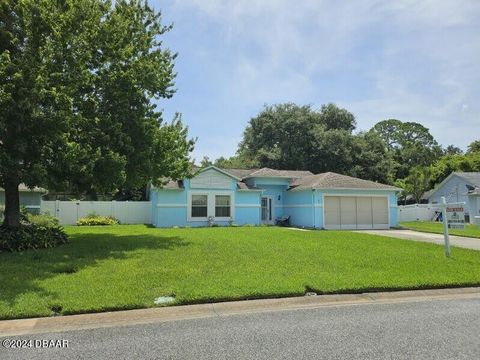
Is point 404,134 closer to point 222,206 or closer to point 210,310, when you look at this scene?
point 222,206

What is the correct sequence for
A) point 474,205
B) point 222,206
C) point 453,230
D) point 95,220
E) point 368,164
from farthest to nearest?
point 368,164, point 474,205, point 222,206, point 95,220, point 453,230

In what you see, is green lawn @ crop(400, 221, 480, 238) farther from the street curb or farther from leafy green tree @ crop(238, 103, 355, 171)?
leafy green tree @ crop(238, 103, 355, 171)

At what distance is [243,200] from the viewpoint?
Result: 27.6 metres

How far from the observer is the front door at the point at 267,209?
97.7ft

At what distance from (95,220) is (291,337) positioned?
74.0 feet

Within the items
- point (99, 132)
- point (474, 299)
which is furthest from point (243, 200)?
point (474, 299)

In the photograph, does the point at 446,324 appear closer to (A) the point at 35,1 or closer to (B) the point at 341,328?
(B) the point at 341,328

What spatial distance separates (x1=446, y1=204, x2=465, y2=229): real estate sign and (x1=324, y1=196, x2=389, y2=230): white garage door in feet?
44.9

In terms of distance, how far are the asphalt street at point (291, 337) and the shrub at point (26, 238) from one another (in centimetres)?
722

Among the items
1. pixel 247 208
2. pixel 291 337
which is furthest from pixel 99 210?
pixel 291 337

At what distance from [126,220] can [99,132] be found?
628 inches

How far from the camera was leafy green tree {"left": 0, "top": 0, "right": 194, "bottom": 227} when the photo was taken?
11094mm

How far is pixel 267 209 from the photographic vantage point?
29922 millimetres

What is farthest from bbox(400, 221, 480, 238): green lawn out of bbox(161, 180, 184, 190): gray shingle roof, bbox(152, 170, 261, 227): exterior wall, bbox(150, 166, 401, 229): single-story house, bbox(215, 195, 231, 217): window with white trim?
bbox(161, 180, 184, 190): gray shingle roof
